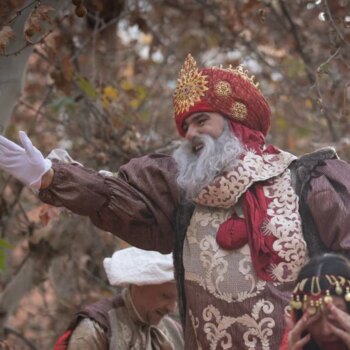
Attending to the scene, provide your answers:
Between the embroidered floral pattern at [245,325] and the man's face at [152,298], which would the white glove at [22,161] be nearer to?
the embroidered floral pattern at [245,325]

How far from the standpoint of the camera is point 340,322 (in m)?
2.88

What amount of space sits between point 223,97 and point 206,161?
329mm

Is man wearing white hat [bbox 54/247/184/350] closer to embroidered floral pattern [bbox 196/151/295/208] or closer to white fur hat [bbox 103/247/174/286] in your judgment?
white fur hat [bbox 103/247/174/286]

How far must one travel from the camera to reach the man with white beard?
395 centimetres

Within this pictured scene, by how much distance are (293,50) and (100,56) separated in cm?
182

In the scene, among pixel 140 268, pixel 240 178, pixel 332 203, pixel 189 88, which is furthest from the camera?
pixel 140 268

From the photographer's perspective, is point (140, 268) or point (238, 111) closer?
point (238, 111)

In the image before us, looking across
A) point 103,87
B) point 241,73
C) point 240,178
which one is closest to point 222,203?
point 240,178

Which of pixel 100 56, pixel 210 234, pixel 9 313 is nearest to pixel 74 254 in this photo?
pixel 9 313

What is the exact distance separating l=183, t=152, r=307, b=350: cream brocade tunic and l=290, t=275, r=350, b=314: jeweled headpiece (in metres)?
0.97

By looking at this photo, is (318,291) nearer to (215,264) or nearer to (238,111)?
(215,264)

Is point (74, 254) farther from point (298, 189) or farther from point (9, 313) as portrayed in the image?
point (298, 189)

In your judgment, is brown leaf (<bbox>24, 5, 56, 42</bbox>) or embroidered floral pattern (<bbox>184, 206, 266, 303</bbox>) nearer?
embroidered floral pattern (<bbox>184, 206, 266, 303</bbox>)

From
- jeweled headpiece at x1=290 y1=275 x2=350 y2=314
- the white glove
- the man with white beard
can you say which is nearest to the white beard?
the man with white beard
